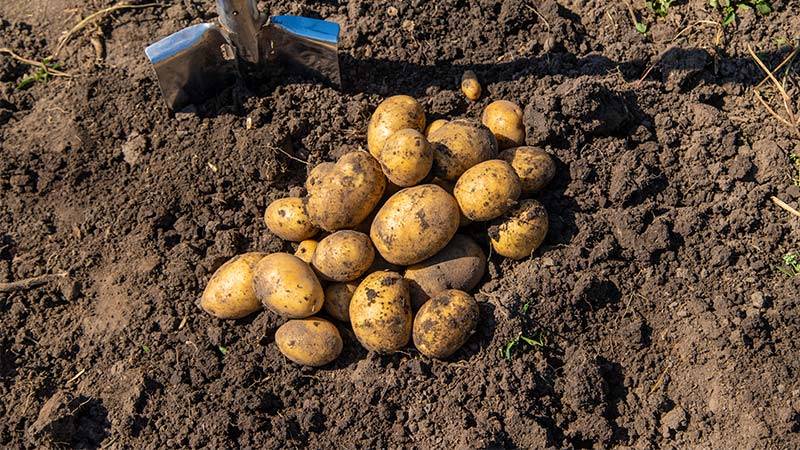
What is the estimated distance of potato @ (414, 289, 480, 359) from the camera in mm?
2656

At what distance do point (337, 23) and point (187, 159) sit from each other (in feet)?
3.34

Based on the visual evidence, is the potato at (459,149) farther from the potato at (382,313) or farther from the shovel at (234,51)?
the shovel at (234,51)

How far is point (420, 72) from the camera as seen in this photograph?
3467mm

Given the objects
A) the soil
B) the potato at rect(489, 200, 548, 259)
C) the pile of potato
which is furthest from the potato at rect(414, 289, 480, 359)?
the potato at rect(489, 200, 548, 259)

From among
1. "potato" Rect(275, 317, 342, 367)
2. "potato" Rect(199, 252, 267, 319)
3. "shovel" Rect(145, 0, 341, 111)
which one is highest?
"shovel" Rect(145, 0, 341, 111)

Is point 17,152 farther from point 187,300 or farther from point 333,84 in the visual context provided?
point 333,84

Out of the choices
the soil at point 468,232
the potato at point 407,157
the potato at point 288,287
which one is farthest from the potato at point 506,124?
the potato at point 288,287

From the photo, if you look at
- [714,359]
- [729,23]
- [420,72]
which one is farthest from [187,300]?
[729,23]

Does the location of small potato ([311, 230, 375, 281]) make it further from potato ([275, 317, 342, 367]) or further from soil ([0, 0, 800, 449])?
soil ([0, 0, 800, 449])

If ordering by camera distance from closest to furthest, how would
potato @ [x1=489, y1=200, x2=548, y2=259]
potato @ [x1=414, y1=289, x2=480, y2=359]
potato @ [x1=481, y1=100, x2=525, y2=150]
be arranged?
potato @ [x1=414, y1=289, x2=480, y2=359] → potato @ [x1=489, y1=200, x2=548, y2=259] → potato @ [x1=481, y1=100, x2=525, y2=150]

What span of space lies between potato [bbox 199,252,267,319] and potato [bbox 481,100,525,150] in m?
1.18

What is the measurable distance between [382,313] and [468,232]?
60 cm

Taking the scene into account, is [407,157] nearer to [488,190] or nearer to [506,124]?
[488,190]

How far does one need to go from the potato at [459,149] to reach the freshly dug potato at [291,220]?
1.88 feet
